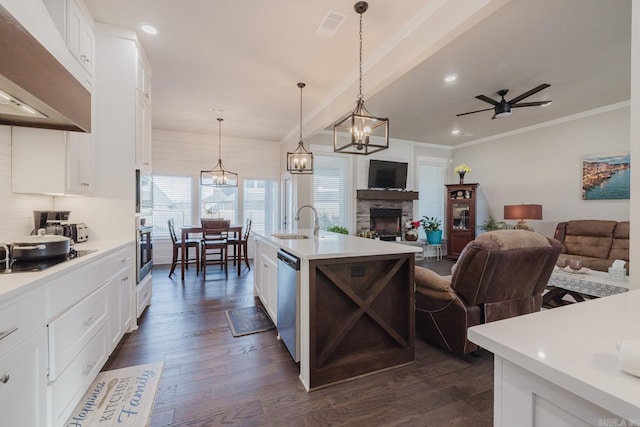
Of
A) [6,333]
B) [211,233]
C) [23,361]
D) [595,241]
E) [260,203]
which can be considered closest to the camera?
[6,333]

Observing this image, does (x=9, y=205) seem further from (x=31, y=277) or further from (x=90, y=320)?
(x=31, y=277)

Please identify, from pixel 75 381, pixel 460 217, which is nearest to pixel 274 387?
pixel 75 381

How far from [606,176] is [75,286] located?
7082 mm

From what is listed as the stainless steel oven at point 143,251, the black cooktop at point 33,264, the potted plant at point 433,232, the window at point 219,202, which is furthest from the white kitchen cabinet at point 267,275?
the potted plant at point 433,232

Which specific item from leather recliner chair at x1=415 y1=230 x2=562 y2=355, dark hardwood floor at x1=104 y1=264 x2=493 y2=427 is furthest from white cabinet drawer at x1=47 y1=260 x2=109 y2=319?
leather recliner chair at x1=415 y1=230 x2=562 y2=355

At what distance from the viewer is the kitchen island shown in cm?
189

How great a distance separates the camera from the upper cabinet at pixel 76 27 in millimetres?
2078

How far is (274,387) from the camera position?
1.88 meters

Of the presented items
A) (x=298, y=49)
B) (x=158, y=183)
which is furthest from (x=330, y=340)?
(x=158, y=183)

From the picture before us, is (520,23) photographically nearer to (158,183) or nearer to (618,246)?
(618,246)

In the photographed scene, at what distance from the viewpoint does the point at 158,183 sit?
20.0ft

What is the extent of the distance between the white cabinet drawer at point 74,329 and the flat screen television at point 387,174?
553cm

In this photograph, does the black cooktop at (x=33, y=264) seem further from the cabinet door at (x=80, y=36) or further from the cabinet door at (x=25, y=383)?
the cabinet door at (x=80, y=36)

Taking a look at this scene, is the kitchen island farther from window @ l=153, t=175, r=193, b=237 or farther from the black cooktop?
window @ l=153, t=175, r=193, b=237
